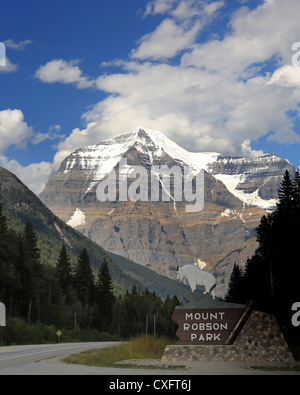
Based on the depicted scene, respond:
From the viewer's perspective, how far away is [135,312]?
14200cm

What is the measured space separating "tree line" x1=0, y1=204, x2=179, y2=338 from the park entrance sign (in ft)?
120

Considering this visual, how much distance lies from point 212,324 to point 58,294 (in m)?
79.3

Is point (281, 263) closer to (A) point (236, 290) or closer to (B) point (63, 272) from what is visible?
(A) point (236, 290)

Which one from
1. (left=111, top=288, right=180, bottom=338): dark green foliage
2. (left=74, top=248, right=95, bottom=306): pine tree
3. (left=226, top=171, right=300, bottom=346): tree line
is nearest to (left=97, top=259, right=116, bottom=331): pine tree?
(left=111, top=288, right=180, bottom=338): dark green foliage

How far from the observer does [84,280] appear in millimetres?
110750

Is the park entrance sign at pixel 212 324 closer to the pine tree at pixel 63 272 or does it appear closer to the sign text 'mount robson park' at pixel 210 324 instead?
the sign text 'mount robson park' at pixel 210 324

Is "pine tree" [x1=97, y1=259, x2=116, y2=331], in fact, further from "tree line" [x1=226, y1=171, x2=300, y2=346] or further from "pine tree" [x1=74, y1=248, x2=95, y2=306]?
"tree line" [x1=226, y1=171, x2=300, y2=346]

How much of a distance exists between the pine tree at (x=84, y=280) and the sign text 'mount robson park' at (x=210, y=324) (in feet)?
271

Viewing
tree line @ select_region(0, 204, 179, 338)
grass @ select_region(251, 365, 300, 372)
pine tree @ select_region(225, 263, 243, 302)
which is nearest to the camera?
grass @ select_region(251, 365, 300, 372)

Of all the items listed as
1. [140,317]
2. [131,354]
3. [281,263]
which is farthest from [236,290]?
[131,354]

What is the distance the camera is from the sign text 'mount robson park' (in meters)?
25.8

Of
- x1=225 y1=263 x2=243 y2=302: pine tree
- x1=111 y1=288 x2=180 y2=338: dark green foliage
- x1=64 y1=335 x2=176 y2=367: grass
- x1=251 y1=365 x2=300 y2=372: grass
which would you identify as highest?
x1=225 y1=263 x2=243 y2=302: pine tree
